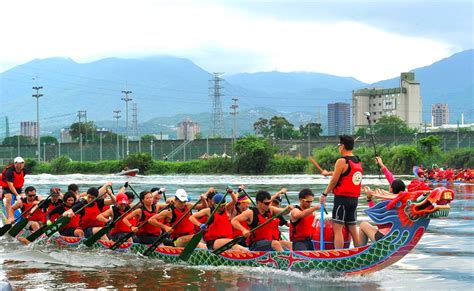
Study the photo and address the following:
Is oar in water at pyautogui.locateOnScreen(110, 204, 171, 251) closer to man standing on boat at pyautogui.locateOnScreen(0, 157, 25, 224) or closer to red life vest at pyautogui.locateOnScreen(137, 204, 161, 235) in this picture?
red life vest at pyautogui.locateOnScreen(137, 204, 161, 235)

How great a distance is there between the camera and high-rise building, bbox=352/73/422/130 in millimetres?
156750

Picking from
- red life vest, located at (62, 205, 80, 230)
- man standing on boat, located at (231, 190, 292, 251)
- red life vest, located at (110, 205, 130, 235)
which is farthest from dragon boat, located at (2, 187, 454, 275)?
red life vest, located at (62, 205, 80, 230)

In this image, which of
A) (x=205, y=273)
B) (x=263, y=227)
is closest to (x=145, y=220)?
(x=205, y=273)

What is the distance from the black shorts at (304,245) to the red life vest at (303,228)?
5cm

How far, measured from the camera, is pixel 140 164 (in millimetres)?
76438

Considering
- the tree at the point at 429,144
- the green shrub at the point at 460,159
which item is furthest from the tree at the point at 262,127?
the green shrub at the point at 460,159

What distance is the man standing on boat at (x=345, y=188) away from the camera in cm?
1137

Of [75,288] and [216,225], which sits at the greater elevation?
[216,225]

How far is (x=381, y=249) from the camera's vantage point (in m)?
11.1

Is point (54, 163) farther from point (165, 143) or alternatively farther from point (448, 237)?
point (448, 237)

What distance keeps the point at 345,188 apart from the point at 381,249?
3.46 ft

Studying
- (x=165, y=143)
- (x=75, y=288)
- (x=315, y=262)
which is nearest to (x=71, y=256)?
(x=75, y=288)

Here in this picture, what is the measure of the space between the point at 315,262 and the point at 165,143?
9362 cm

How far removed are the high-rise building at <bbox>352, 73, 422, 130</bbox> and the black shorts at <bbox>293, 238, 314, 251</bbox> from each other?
453 ft
